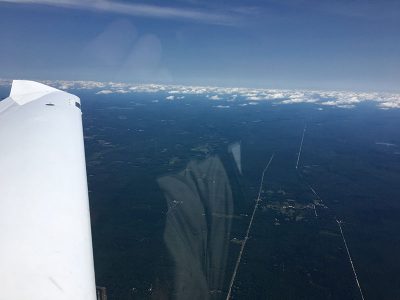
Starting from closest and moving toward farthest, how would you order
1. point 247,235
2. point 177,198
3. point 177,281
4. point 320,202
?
point 177,281 < point 247,235 < point 177,198 < point 320,202

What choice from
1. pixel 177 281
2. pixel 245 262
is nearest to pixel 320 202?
pixel 245 262

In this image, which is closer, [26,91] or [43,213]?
[43,213]

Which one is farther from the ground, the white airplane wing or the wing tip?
the wing tip

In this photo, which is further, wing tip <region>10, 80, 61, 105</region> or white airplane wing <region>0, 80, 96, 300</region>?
wing tip <region>10, 80, 61, 105</region>

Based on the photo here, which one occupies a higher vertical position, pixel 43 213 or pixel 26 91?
pixel 26 91

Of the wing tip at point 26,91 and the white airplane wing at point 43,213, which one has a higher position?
the wing tip at point 26,91

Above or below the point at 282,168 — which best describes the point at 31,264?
above

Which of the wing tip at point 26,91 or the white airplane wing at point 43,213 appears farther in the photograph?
the wing tip at point 26,91

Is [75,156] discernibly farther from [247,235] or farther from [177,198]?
[177,198]
